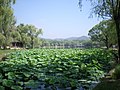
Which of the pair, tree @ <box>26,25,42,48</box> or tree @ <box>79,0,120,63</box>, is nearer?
tree @ <box>79,0,120,63</box>

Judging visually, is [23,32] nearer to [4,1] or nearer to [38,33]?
[38,33]

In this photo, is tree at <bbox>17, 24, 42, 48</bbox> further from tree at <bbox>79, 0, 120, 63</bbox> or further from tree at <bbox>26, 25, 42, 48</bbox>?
tree at <bbox>79, 0, 120, 63</bbox>

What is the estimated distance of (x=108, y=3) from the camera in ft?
50.4

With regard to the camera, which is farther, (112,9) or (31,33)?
(31,33)

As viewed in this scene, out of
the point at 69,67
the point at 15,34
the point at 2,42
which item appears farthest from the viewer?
the point at 15,34

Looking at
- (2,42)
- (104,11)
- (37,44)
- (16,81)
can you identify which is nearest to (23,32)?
(37,44)

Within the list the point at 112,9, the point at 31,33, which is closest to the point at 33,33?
the point at 31,33

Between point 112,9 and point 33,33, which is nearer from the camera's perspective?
point 112,9

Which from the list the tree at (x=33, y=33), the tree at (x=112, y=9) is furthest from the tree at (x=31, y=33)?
the tree at (x=112, y=9)

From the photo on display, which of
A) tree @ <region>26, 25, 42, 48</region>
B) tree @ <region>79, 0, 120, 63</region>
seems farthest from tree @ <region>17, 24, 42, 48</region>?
tree @ <region>79, 0, 120, 63</region>

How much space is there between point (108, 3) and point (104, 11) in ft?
2.84

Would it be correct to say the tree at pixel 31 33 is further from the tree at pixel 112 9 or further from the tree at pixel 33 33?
the tree at pixel 112 9

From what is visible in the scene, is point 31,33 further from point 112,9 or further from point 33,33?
point 112,9

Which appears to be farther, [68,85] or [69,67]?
[69,67]
